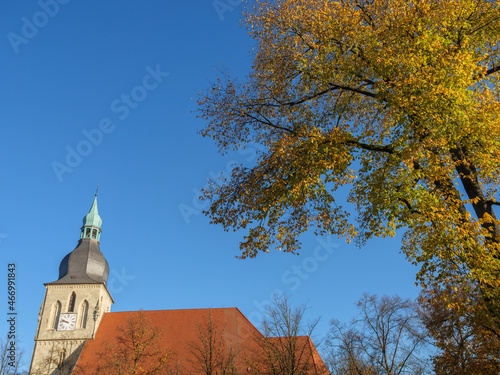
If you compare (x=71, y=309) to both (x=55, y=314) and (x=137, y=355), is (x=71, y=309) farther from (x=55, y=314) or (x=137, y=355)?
(x=137, y=355)

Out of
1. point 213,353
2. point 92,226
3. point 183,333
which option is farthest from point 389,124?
point 92,226

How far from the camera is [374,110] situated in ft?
34.9

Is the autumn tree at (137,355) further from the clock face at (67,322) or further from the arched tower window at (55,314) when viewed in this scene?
the arched tower window at (55,314)

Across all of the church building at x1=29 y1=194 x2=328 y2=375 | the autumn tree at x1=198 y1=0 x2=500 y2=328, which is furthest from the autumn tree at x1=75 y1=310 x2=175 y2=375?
the autumn tree at x1=198 y1=0 x2=500 y2=328

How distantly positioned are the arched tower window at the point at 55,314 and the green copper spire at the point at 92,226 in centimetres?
865

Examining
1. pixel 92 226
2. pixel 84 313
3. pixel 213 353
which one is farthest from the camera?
pixel 92 226

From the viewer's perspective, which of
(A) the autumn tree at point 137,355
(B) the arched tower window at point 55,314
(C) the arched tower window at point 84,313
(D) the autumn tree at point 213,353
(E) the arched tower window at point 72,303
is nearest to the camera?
(D) the autumn tree at point 213,353

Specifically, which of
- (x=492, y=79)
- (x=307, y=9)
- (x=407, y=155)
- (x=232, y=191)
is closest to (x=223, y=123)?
(x=232, y=191)

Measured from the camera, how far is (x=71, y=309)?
43438mm

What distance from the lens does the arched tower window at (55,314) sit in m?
42.6

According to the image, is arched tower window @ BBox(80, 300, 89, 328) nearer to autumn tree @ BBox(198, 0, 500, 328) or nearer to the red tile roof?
the red tile roof

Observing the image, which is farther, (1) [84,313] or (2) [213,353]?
(1) [84,313]

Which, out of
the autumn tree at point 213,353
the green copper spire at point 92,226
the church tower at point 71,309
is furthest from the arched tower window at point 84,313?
the autumn tree at point 213,353

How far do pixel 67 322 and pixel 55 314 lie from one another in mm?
1862
